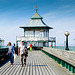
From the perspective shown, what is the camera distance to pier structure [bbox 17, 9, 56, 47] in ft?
152

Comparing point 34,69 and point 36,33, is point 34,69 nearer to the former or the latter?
point 34,69

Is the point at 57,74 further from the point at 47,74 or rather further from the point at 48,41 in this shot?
the point at 48,41

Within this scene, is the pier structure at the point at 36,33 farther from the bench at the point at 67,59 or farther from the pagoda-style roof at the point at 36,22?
the bench at the point at 67,59

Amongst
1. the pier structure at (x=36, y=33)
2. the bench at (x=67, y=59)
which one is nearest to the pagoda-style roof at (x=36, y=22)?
the pier structure at (x=36, y=33)

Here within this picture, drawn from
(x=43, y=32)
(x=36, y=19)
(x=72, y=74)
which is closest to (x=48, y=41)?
(x=43, y=32)

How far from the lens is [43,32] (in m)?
47.8

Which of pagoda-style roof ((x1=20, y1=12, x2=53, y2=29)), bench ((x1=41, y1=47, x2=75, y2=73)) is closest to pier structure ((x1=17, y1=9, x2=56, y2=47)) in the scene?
pagoda-style roof ((x1=20, y1=12, x2=53, y2=29))

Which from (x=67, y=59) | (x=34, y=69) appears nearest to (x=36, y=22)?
(x=34, y=69)

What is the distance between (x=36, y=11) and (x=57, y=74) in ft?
139

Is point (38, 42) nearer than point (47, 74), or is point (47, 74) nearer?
point (47, 74)

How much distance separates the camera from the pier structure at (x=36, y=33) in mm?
46312

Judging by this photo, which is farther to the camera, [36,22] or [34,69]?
[36,22]

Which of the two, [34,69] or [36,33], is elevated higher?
[36,33]

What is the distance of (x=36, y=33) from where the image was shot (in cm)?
4794
